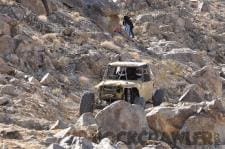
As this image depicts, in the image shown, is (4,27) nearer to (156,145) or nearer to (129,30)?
(156,145)

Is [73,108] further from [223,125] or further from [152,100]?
[223,125]

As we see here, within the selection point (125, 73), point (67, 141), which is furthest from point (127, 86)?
point (67, 141)

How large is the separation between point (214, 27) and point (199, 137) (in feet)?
102

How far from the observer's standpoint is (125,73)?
17.0 metres

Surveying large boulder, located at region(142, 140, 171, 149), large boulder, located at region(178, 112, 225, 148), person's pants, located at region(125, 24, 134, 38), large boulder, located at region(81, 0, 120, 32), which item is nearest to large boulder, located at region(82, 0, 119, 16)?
large boulder, located at region(81, 0, 120, 32)

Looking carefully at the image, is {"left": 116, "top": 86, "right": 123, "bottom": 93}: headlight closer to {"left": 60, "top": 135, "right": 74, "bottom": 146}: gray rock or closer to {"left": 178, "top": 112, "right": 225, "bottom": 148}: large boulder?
{"left": 178, "top": 112, "right": 225, "bottom": 148}: large boulder

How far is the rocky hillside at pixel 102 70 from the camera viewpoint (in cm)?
1202

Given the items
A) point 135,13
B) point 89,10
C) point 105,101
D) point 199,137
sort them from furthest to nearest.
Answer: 1. point 135,13
2. point 89,10
3. point 105,101
4. point 199,137

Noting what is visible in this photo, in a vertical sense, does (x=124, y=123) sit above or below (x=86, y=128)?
above

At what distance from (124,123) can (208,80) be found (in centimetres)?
1401

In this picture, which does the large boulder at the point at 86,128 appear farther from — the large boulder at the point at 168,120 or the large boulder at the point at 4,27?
the large boulder at the point at 4,27

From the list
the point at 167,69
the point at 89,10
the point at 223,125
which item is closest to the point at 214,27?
the point at 89,10

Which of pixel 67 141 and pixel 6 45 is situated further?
pixel 6 45

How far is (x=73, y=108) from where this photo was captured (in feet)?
57.5
